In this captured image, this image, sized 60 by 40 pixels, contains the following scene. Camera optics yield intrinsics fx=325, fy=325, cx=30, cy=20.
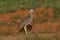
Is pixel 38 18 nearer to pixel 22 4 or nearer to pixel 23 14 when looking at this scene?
pixel 23 14

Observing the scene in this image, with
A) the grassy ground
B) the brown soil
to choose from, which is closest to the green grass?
the grassy ground

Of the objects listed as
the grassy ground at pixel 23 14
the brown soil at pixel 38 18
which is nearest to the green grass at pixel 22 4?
the grassy ground at pixel 23 14

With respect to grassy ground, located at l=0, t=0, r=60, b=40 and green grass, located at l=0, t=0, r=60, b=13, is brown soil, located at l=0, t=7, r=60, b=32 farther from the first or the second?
green grass, located at l=0, t=0, r=60, b=13

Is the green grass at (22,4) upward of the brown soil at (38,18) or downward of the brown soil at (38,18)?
downward

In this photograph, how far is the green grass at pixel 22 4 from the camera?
18766 mm

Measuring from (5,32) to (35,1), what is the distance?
6011 mm

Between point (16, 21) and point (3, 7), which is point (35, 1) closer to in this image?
point (3, 7)

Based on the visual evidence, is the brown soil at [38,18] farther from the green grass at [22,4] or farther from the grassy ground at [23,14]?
the green grass at [22,4]

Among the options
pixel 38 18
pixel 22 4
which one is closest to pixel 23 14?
pixel 38 18

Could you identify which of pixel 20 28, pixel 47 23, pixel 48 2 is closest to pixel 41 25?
pixel 47 23

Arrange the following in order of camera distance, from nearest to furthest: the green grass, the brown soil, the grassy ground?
the grassy ground, the brown soil, the green grass

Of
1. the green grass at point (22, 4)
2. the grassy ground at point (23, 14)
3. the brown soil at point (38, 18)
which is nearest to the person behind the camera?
the grassy ground at point (23, 14)

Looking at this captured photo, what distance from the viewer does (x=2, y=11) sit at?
60.7 ft

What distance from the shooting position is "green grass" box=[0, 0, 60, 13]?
18.8m
